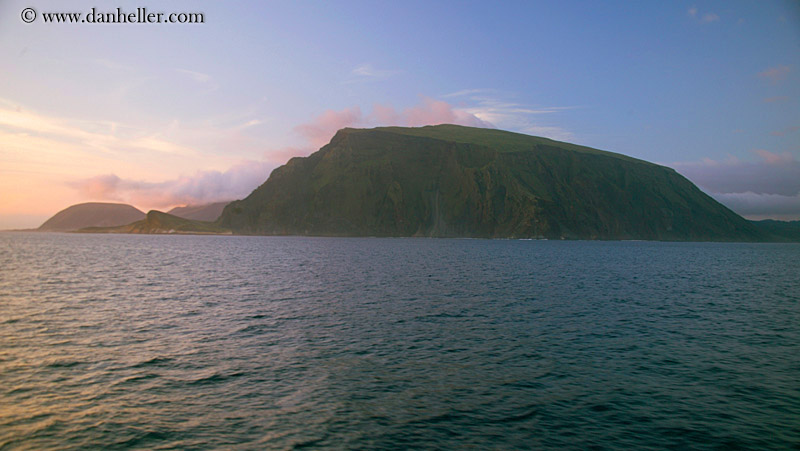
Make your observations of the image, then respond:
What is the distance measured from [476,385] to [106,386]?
560 inches

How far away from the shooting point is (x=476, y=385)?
1822 cm

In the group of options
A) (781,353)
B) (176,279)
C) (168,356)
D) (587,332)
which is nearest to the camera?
(168,356)

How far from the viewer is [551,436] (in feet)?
45.0

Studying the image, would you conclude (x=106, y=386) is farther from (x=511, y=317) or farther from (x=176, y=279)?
(x=176, y=279)

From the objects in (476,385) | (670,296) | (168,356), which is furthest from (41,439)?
(670,296)

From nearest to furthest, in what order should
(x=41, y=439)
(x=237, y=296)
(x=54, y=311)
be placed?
(x=41, y=439) < (x=54, y=311) < (x=237, y=296)

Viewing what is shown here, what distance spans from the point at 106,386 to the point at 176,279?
136 feet

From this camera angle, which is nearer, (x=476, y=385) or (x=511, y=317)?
(x=476, y=385)

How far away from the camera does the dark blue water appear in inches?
543

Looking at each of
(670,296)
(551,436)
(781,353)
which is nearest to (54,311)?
(551,436)

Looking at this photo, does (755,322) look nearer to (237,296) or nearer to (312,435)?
(312,435)

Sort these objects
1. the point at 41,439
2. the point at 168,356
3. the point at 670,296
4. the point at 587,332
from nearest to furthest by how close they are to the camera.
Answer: the point at 41,439
the point at 168,356
the point at 587,332
the point at 670,296

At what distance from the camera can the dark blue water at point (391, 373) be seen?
1380cm

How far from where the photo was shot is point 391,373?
1947 centimetres
